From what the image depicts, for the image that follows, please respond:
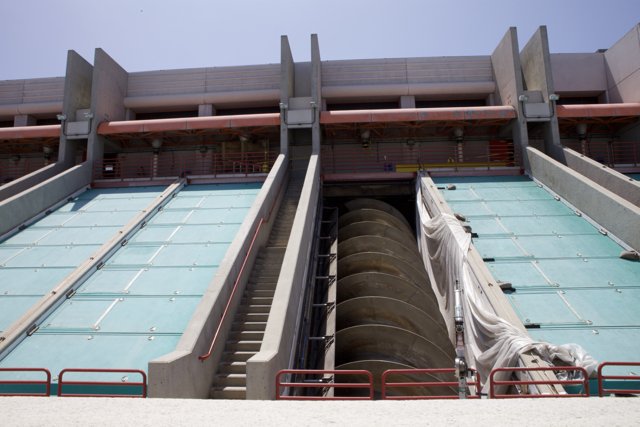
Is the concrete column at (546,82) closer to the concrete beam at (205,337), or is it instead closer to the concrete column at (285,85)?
the concrete column at (285,85)

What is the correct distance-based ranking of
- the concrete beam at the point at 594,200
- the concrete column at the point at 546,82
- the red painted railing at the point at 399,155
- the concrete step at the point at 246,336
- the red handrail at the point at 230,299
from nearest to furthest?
the red handrail at the point at 230,299, the concrete step at the point at 246,336, the concrete beam at the point at 594,200, the concrete column at the point at 546,82, the red painted railing at the point at 399,155

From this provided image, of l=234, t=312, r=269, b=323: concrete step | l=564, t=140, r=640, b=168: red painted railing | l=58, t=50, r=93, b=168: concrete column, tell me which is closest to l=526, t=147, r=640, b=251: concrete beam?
l=564, t=140, r=640, b=168: red painted railing

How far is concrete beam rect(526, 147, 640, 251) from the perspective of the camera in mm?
12180

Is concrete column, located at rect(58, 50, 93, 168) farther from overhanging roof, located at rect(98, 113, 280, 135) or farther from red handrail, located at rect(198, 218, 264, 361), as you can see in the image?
red handrail, located at rect(198, 218, 264, 361)

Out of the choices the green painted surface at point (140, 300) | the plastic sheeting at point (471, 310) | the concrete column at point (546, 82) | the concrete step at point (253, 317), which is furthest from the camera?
the concrete column at point (546, 82)

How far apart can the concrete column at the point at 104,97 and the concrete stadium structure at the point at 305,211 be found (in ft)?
0.37

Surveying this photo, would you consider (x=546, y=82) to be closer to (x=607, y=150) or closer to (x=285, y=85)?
(x=607, y=150)

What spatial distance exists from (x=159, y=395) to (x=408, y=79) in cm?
2077

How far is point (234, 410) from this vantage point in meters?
4.53

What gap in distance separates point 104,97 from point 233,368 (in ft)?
58.9

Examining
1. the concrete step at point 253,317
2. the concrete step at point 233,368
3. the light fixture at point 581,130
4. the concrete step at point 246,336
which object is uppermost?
the light fixture at point 581,130

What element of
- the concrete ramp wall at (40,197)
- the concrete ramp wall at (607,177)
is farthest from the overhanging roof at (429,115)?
the concrete ramp wall at (40,197)

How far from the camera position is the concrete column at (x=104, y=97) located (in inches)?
793

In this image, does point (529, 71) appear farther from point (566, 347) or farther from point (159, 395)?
point (159, 395)
